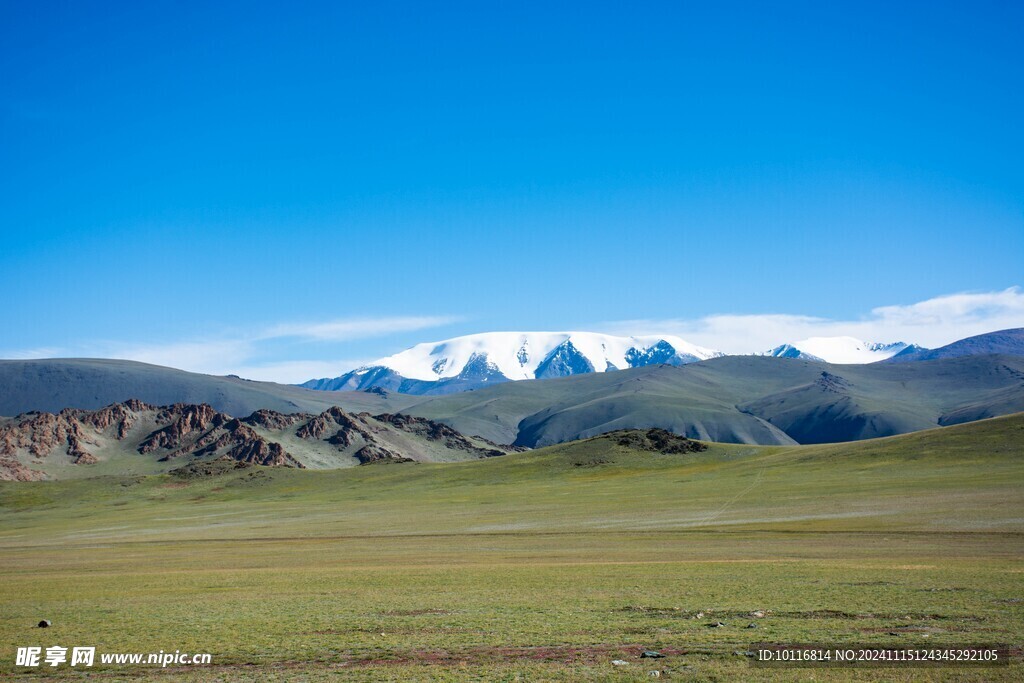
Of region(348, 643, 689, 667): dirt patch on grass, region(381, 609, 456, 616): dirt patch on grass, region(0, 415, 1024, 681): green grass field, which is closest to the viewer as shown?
region(348, 643, 689, 667): dirt patch on grass

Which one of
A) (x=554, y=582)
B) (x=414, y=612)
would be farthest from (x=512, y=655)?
(x=554, y=582)

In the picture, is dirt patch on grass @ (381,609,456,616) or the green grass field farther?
dirt patch on grass @ (381,609,456,616)

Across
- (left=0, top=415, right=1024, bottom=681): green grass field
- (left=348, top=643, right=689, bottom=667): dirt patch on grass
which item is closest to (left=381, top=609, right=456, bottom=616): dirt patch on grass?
(left=0, top=415, right=1024, bottom=681): green grass field

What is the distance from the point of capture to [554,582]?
35219mm

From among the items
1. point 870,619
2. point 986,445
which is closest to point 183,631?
point 870,619

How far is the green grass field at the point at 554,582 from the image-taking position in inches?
836

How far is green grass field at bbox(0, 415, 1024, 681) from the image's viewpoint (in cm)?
2123

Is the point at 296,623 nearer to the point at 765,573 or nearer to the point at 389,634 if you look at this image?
the point at 389,634

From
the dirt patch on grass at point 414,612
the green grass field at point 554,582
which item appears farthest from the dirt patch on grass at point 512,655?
the dirt patch on grass at point 414,612

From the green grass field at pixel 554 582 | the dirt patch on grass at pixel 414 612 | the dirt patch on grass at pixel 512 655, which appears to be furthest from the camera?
the dirt patch on grass at pixel 414 612

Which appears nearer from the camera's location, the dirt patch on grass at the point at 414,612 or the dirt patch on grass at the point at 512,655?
the dirt patch on grass at the point at 512,655

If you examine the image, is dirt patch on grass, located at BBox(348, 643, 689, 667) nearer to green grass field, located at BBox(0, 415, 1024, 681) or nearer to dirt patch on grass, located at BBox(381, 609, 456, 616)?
green grass field, located at BBox(0, 415, 1024, 681)

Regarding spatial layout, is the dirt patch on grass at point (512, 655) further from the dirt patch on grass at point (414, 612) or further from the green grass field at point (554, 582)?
the dirt patch on grass at point (414, 612)

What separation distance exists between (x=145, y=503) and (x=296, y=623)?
142610 mm
